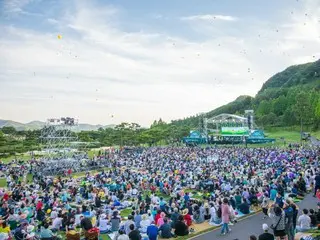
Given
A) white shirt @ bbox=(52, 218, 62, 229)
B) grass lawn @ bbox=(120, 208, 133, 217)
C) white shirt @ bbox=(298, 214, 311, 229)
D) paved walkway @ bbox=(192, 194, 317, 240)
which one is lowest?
grass lawn @ bbox=(120, 208, 133, 217)

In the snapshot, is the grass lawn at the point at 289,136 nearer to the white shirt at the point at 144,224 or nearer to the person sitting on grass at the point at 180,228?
the person sitting on grass at the point at 180,228

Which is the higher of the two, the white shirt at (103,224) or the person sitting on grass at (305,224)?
the person sitting on grass at (305,224)

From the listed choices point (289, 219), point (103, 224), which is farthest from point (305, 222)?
point (103, 224)

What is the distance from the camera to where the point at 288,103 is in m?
102

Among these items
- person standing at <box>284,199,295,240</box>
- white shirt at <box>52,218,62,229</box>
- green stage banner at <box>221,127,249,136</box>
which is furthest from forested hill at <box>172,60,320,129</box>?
white shirt at <box>52,218,62,229</box>

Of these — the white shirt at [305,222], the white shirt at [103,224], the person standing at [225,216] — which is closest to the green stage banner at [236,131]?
the person standing at [225,216]

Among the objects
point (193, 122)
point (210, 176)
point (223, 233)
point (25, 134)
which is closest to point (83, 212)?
point (223, 233)

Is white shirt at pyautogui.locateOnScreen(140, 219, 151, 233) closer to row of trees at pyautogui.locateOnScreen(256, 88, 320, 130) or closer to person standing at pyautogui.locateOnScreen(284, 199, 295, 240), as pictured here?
person standing at pyautogui.locateOnScreen(284, 199, 295, 240)

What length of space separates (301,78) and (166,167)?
5075 inches

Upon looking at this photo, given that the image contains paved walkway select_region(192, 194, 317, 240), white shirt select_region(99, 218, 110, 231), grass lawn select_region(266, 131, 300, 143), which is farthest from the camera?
grass lawn select_region(266, 131, 300, 143)

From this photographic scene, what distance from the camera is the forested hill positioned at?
226ft

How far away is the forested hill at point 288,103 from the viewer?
68812 millimetres

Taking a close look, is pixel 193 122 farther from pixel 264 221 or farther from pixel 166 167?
pixel 264 221

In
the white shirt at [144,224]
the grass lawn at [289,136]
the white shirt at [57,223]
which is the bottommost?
the white shirt at [57,223]
